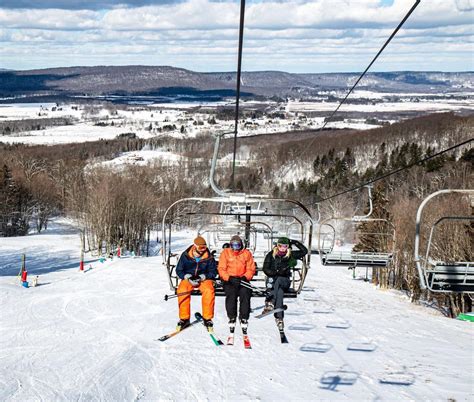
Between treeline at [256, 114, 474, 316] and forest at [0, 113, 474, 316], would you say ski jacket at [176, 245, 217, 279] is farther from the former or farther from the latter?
forest at [0, 113, 474, 316]

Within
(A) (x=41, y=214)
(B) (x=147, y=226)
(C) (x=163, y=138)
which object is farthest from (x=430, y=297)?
(C) (x=163, y=138)

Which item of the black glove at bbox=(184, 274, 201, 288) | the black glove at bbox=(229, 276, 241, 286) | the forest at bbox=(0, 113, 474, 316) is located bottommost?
the forest at bbox=(0, 113, 474, 316)

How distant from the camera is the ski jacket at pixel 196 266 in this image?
10.9 meters

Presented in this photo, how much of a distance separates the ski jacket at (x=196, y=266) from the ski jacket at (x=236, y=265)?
393 mm

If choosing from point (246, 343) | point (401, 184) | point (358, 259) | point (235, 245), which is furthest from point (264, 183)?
point (235, 245)

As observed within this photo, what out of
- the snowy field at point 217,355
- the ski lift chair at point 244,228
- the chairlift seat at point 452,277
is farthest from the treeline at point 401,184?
the chairlift seat at point 452,277

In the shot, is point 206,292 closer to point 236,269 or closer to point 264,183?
point 236,269

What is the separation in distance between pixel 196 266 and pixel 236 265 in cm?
85

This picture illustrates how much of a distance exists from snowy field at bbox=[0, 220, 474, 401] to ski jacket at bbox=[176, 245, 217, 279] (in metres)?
2.00

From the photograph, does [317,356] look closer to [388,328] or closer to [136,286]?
[388,328]

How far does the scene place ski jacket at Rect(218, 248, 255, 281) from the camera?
1054 cm

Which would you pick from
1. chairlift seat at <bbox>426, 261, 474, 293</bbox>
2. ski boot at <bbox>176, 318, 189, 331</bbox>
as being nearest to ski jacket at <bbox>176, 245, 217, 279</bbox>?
ski boot at <bbox>176, 318, 189, 331</bbox>

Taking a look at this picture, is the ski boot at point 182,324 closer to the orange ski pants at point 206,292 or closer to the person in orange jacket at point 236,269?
the orange ski pants at point 206,292

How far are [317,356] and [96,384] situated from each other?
15.5ft
